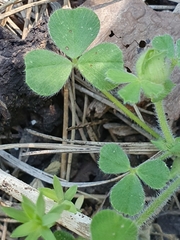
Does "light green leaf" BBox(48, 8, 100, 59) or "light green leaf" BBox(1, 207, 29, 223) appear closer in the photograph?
"light green leaf" BBox(1, 207, 29, 223)

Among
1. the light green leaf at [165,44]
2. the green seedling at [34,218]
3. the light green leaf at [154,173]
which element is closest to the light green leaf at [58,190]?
the green seedling at [34,218]

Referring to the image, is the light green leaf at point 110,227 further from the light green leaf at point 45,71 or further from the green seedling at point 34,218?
the light green leaf at point 45,71

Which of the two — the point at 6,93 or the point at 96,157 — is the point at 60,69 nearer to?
the point at 6,93

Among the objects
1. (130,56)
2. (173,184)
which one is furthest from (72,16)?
(173,184)

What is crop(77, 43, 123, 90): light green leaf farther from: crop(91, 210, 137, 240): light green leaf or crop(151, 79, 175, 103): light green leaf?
crop(91, 210, 137, 240): light green leaf

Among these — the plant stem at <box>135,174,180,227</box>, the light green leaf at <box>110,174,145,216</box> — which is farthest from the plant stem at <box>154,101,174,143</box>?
the light green leaf at <box>110,174,145,216</box>

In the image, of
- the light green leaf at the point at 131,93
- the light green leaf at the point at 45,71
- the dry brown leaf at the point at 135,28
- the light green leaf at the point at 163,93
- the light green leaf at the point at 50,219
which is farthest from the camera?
the dry brown leaf at the point at 135,28
